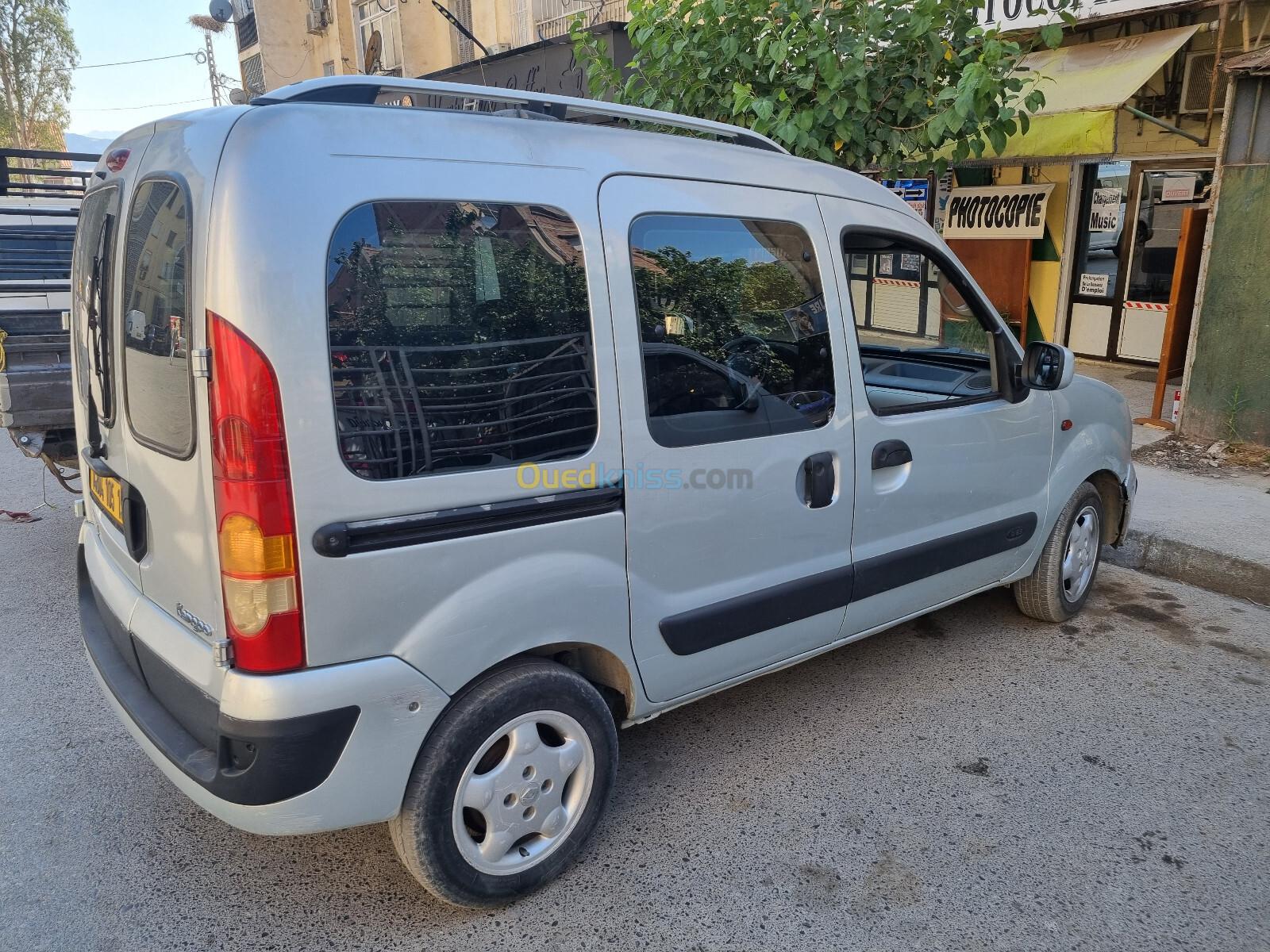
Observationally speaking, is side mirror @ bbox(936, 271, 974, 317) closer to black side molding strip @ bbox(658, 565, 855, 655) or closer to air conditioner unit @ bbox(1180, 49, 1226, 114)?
black side molding strip @ bbox(658, 565, 855, 655)

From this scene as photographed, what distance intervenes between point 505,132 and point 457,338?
56cm

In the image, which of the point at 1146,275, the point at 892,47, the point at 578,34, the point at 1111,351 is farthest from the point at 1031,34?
the point at 578,34

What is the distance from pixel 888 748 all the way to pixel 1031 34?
7493mm

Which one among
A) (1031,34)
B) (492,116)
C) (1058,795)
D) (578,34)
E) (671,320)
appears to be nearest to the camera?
(492,116)

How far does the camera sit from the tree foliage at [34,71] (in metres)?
33.2

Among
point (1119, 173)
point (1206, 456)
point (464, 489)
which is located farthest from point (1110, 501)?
point (1119, 173)

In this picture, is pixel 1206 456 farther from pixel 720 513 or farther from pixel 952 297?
pixel 720 513

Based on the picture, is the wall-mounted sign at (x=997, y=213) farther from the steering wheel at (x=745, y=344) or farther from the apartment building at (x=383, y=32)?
the steering wheel at (x=745, y=344)

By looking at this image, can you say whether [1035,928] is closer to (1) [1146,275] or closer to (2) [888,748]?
(2) [888,748]

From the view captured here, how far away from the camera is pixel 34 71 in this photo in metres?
34.1

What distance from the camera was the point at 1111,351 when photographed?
377 inches

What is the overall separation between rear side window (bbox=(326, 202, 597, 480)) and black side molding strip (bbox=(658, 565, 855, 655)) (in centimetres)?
67

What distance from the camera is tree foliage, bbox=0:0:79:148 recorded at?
33.2m

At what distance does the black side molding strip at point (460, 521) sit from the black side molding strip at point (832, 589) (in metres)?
0.48
